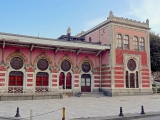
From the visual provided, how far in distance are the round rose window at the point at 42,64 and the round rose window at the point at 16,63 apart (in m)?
1.86

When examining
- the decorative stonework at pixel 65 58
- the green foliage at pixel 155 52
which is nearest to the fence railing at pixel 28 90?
the decorative stonework at pixel 65 58

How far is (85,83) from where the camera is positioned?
2316 cm

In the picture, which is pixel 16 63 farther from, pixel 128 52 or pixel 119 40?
pixel 128 52

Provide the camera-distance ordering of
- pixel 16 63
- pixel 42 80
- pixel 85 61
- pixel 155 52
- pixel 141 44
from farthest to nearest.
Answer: pixel 155 52 < pixel 141 44 < pixel 85 61 < pixel 42 80 < pixel 16 63

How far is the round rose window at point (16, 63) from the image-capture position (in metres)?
19.2

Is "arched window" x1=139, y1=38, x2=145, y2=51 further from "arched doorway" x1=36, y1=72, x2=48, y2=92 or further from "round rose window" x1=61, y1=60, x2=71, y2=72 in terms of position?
"arched doorway" x1=36, y1=72, x2=48, y2=92

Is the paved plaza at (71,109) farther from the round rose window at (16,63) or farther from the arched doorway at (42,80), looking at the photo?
the arched doorway at (42,80)

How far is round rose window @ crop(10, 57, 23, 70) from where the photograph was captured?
19.2 meters

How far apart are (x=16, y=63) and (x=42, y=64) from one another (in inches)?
105

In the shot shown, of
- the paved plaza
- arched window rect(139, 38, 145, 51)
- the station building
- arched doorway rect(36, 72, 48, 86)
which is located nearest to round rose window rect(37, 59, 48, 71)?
the station building

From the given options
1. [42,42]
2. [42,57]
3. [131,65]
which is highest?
[42,42]

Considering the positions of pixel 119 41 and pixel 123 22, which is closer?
pixel 119 41

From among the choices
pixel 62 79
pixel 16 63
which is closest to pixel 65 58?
pixel 62 79

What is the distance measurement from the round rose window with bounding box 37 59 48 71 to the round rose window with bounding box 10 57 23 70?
1856 mm
